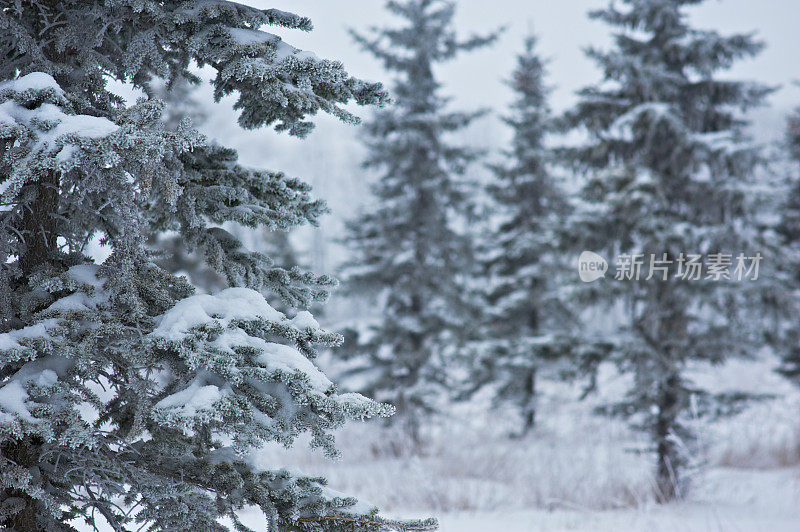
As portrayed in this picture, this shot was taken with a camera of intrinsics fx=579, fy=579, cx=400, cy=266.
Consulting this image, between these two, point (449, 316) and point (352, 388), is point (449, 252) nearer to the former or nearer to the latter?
point (449, 316)

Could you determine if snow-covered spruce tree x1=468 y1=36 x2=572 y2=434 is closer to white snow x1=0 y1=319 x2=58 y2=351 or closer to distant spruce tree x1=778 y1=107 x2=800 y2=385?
distant spruce tree x1=778 y1=107 x2=800 y2=385

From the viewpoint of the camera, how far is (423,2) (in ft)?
40.0

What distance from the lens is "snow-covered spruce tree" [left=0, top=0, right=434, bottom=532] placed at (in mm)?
2275

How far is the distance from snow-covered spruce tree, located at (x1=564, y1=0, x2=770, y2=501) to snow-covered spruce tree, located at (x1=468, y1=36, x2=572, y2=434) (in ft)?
14.6

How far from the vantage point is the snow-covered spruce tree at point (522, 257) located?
43.9ft

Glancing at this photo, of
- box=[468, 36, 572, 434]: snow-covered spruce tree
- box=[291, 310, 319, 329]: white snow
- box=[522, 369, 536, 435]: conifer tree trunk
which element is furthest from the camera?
box=[522, 369, 536, 435]: conifer tree trunk

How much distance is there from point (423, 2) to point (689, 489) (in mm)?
10182

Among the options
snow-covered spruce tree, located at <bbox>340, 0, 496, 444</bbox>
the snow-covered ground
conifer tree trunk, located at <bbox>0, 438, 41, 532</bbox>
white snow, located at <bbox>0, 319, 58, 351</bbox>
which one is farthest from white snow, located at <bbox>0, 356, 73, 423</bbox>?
snow-covered spruce tree, located at <bbox>340, 0, 496, 444</bbox>

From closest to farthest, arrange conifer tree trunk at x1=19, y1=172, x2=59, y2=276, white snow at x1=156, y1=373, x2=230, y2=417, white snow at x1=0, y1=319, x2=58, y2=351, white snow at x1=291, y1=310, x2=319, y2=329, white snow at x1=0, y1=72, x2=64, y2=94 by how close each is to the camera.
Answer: white snow at x1=156, y1=373, x2=230, y2=417 < white snow at x1=0, y1=319, x2=58, y2=351 < white snow at x1=0, y1=72, x2=64, y2=94 < white snow at x1=291, y1=310, x2=319, y2=329 < conifer tree trunk at x1=19, y1=172, x2=59, y2=276

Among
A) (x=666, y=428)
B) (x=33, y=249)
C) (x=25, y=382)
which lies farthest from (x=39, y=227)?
(x=666, y=428)

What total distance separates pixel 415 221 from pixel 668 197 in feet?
17.3

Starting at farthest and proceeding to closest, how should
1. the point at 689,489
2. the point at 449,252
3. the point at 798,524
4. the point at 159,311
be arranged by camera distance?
the point at 449,252 < the point at 689,489 < the point at 798,524 < the point at 159,311

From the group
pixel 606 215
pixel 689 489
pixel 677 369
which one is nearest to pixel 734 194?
pixel 606 215

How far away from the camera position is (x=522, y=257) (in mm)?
14320
